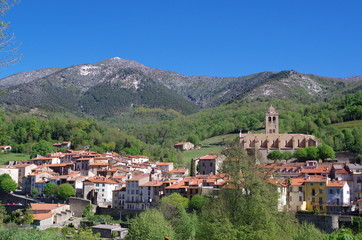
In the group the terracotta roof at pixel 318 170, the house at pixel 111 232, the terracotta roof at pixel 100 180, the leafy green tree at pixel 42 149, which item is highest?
the leafy green tree at pixel 42 149

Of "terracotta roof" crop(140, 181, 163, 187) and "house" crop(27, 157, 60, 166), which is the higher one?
"house" crop(27, 157, 60, 166)

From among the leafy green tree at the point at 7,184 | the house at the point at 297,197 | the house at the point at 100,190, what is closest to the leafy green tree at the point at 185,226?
the house at the point at 297,197

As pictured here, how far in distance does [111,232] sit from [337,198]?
30.3 meters

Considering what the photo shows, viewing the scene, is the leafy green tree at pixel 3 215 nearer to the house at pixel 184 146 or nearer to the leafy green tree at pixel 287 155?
the leafy green tree at pixel 287 155

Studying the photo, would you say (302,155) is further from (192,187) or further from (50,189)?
(50,189)

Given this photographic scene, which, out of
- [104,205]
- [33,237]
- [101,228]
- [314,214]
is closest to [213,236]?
[33,237]

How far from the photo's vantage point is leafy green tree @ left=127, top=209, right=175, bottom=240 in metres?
51.4

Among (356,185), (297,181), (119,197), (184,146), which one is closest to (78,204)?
(119,197)

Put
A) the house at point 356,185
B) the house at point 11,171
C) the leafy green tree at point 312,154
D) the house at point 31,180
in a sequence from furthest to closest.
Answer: the house at point 11,171
the house at point 31,180
the leafy green tree at point 312,154
the house at point 356,185

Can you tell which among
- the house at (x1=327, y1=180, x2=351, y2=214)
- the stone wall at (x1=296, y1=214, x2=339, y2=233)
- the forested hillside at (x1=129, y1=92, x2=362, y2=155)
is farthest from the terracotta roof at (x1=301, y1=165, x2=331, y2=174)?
the forested hillside at (x1=129, y1=92, x2=362, y2=155)

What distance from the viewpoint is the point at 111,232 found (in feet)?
207

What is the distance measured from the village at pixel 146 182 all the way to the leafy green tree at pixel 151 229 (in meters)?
7.48

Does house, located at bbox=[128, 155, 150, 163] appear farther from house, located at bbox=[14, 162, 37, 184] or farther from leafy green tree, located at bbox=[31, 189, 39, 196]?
leafy green tree, located at bbox=[31, 189, 39, 196]

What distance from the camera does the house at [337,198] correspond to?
204ft
